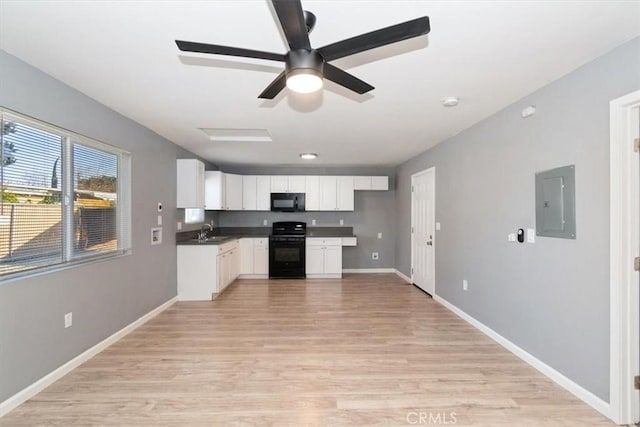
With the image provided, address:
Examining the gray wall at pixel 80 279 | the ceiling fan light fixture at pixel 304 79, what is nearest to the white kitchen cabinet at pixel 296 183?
the gray wall at pixel 80 279

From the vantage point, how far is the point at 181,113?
10.5ft

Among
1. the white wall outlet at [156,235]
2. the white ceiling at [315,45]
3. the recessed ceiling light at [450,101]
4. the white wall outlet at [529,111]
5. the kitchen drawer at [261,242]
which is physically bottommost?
the kitchen drawer at [261,242]

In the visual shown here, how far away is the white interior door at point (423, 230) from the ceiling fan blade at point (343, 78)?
3.29 meters

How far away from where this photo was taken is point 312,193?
21.1ft

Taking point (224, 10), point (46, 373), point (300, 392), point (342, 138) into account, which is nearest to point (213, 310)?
point (46, 373)

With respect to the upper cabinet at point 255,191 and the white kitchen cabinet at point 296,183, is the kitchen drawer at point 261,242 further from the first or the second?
the white kitchen cabinet at point 296,183

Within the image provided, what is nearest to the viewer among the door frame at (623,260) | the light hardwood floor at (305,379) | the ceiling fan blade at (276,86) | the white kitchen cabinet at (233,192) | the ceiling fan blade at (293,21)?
the ceiling fan blade at (293,21)

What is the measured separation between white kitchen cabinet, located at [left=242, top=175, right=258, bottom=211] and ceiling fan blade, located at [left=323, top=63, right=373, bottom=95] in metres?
4.83

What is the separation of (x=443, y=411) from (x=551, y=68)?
254cm

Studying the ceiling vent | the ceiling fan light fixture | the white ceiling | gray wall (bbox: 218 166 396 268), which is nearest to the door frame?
the white ceiling

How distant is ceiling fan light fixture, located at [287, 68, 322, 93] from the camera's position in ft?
5.01

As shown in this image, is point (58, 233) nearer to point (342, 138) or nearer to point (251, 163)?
point (342, 138)

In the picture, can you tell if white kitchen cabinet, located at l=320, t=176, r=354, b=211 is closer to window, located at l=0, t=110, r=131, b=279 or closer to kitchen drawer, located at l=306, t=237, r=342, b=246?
kitchen drawer, located at l=306, t=237, r=342, b=246

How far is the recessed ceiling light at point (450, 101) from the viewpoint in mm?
2758
